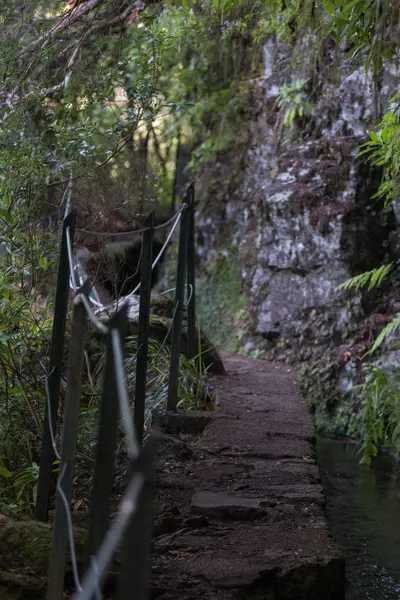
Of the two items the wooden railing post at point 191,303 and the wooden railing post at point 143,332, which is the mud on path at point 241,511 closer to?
the wooden railing post at point 143,332

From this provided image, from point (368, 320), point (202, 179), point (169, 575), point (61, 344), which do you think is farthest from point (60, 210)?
point (202, 179)

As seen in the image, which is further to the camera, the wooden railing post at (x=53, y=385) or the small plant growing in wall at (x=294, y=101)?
the small plant growing in wall at (x=294, y=101)

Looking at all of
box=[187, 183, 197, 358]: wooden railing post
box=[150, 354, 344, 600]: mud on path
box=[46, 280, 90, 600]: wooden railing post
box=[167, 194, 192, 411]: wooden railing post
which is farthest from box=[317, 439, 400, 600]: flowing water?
box=[46, 280, 90, 600]: wooden railing post

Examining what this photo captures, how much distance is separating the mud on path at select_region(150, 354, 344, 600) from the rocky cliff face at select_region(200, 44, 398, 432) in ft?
11.0

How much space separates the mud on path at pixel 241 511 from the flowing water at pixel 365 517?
1.92ft

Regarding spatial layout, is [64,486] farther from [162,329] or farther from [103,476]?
A: [162,329]

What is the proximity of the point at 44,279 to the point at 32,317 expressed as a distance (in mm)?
246

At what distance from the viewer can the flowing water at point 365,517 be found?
12.1 feet

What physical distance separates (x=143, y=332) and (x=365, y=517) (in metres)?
2.08

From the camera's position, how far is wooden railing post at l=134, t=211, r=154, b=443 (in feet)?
12.7

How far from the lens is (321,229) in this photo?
28.2 feet

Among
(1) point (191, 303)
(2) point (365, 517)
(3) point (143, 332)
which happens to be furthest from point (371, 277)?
(3) point (143, 332)

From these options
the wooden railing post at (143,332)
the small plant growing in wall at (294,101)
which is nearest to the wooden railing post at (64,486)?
the wooden railing post at (143,332)

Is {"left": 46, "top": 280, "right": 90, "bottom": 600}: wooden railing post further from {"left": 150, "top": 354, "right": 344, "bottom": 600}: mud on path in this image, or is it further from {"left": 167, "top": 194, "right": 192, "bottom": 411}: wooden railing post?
{"left": 167, "top": 194, "right": 192, "bottom": 411}: wooden railing post
